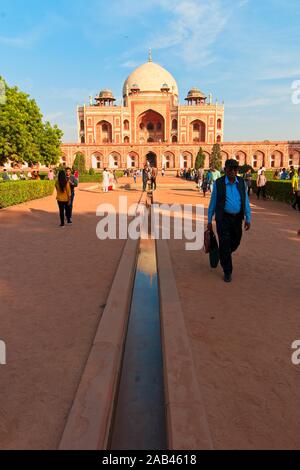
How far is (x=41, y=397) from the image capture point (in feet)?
6.63

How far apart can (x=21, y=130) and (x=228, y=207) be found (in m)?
18.4

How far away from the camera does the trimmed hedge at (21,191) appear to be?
11.3m

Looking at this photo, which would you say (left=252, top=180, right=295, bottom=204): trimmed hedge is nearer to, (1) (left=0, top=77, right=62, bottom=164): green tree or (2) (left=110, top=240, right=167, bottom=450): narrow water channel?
(2) (left=110, top=240, right=167, bottom=450): narrow water channel

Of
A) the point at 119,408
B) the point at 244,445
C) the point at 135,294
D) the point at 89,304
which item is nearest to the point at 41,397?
the point at 119,408

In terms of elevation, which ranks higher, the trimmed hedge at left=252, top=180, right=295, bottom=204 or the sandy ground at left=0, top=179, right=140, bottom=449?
the trimmed hedge at left=252, top=180, right=295, bottom=204

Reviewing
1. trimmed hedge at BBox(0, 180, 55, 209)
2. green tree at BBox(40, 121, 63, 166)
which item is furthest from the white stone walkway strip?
green tree at BBox(40, 121, 63, 166)

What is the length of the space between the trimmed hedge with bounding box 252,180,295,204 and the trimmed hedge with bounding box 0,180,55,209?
9.45 metres

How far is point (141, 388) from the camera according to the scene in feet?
7.42

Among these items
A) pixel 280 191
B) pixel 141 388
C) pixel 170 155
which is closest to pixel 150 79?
pixel 170 155

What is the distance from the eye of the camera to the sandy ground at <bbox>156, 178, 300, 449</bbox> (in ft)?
5.92

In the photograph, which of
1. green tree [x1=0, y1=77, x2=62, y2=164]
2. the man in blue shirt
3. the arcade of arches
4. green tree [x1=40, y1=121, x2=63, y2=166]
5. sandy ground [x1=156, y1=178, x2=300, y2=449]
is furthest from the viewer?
the arcade of arches

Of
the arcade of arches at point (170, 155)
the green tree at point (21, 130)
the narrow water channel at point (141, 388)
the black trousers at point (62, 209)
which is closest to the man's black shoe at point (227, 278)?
the narrow water channel at point (141, 388)

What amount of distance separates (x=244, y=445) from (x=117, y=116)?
54351 millimetres

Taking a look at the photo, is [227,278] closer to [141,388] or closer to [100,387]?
[141,388]
